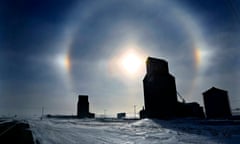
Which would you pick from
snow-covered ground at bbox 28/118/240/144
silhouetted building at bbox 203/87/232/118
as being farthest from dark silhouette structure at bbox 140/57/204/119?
snow-covered ground at bbox 28/118/240/144

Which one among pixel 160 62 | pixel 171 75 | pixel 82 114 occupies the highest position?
pixel 160 62

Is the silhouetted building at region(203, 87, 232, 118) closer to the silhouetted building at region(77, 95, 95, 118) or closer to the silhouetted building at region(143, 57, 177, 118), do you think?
the silhouetted building at region(143, 57, 177, 118)

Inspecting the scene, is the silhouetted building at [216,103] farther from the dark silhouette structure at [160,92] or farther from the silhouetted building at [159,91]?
the silhouetted building at [159,91]

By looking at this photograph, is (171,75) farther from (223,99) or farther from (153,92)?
(223,99)

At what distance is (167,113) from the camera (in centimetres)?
4516

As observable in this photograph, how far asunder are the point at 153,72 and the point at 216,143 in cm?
Answer: 3811

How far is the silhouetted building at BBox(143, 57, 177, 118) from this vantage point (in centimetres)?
4562

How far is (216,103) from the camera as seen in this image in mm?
50938

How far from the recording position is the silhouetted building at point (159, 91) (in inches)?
1796

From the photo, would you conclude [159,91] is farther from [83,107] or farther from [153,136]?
[83,107]

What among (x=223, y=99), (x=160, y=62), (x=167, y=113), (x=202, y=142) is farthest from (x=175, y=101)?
(x=202, y=142)

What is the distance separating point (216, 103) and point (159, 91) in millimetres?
18833

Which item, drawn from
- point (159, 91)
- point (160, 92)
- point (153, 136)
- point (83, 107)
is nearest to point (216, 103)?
point (160, 92)

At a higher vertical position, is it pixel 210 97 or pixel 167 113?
pixel 210 97
